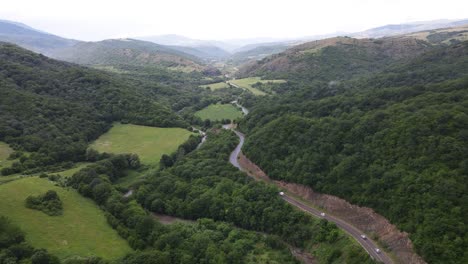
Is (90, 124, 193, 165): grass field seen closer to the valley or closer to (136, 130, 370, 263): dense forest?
the valley

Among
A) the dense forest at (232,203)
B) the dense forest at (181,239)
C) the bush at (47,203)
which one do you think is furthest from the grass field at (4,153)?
the dense forest at (232,203)

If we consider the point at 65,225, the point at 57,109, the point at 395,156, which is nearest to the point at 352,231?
the point at 395,156

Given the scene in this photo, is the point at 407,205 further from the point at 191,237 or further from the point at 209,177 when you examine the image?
the point at 209,177

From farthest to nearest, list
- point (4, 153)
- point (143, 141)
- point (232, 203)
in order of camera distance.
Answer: point (143, 141) < point (4, 153) < point (232, 203)

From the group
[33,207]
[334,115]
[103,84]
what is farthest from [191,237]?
[103,84]

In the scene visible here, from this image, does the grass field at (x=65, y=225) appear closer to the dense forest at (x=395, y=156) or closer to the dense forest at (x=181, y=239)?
the dense forest at (x=181, y=239)

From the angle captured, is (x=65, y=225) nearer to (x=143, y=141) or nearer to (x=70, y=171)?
(x=70, y=171)

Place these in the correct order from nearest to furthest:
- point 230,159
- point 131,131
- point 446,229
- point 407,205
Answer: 1. point 446,229
2. point 407,205
3. point 230,159
4. point 131,131
